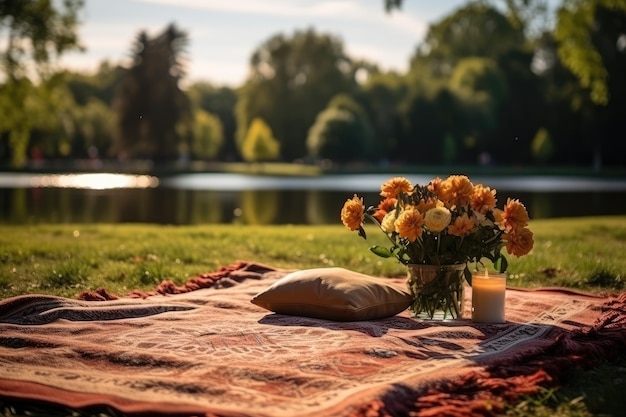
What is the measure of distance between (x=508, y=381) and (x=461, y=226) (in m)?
1.67

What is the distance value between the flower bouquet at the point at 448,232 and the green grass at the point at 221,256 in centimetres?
123

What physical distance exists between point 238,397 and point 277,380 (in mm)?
353

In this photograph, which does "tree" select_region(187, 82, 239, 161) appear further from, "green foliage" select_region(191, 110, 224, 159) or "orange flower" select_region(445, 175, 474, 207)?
"orange flower" select_region(445, 175, 474, 207)

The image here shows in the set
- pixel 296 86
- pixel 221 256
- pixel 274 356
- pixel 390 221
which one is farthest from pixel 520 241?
pixel 296 86

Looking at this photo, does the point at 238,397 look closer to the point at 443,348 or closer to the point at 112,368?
the point at 112,368

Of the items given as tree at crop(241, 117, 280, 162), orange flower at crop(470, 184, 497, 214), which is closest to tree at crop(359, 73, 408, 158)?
tree at crop(241, 117, 280, 162)

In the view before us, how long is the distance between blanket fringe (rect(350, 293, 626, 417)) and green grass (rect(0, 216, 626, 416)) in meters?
0.11

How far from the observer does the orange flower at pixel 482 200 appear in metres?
6.13

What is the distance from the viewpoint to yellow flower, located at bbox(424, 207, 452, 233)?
19.3 feet

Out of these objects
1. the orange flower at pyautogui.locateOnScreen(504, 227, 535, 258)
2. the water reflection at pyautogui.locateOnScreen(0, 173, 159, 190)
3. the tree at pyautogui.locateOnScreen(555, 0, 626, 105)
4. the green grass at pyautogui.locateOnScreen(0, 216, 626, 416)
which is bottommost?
the water reflection at pyautogui.locateOnScreen(0, 173, 159, 190)

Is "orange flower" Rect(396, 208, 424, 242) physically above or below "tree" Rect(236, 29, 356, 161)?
below

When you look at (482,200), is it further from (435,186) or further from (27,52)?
(27,52)

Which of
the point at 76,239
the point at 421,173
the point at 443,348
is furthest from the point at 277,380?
the point at 421,173

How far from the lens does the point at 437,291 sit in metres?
6.18
